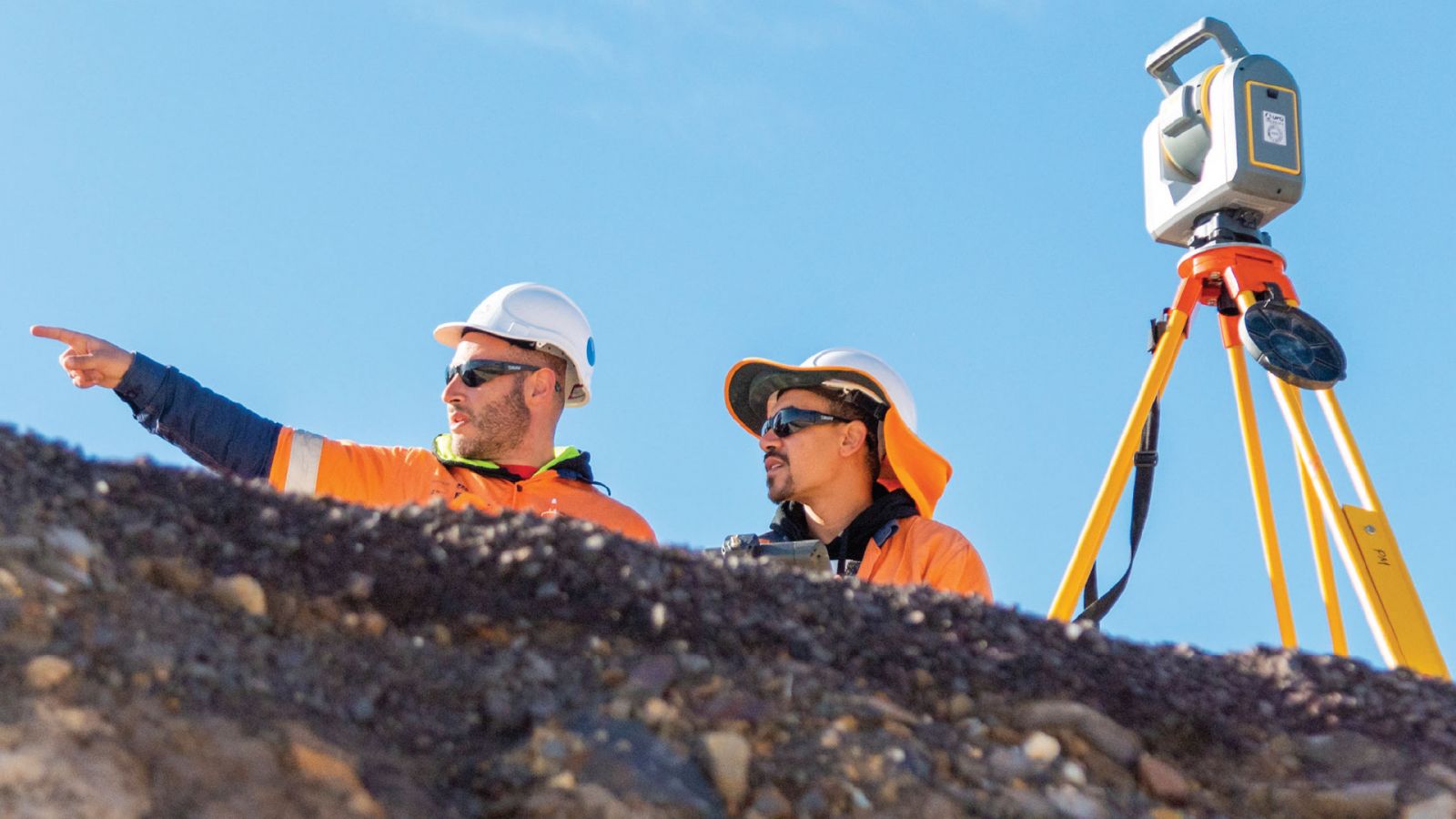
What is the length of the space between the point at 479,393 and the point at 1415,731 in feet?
13.9

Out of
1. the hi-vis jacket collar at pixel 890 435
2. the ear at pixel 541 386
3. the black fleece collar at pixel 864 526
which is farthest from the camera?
the ear at pixel 541 386

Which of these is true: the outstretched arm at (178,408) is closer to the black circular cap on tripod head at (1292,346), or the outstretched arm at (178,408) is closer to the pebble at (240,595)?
the pebble at (240,595)

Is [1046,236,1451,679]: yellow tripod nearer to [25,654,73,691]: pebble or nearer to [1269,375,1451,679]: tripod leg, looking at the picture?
[1269,375,1451,679]: tripod leg

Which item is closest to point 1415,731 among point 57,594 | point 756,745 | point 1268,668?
point 1268,668

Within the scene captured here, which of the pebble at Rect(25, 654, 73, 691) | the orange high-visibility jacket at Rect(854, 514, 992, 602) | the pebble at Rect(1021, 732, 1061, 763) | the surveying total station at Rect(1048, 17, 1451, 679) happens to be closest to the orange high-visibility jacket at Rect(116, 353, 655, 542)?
the orange high-visibility jacket at Rect(854, 514, 992, 602)

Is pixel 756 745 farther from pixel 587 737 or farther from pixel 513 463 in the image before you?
pixel 513 463

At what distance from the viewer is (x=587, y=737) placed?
2.21 metres

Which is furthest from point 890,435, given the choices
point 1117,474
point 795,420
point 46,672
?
point 46,672

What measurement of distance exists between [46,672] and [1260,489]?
4.35 metres

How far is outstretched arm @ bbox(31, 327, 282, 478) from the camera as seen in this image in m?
5.24

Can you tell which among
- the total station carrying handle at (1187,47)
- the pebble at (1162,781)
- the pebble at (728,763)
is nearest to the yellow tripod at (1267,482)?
the total station carrying handle at (1187,47)

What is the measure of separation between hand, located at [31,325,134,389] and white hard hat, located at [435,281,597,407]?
65.4 inches

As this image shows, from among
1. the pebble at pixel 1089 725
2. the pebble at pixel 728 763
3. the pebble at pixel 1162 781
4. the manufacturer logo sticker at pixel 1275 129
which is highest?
the manufacturer logo sticker at pixel 1275 129

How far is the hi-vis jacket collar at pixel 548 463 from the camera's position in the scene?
605 cm
